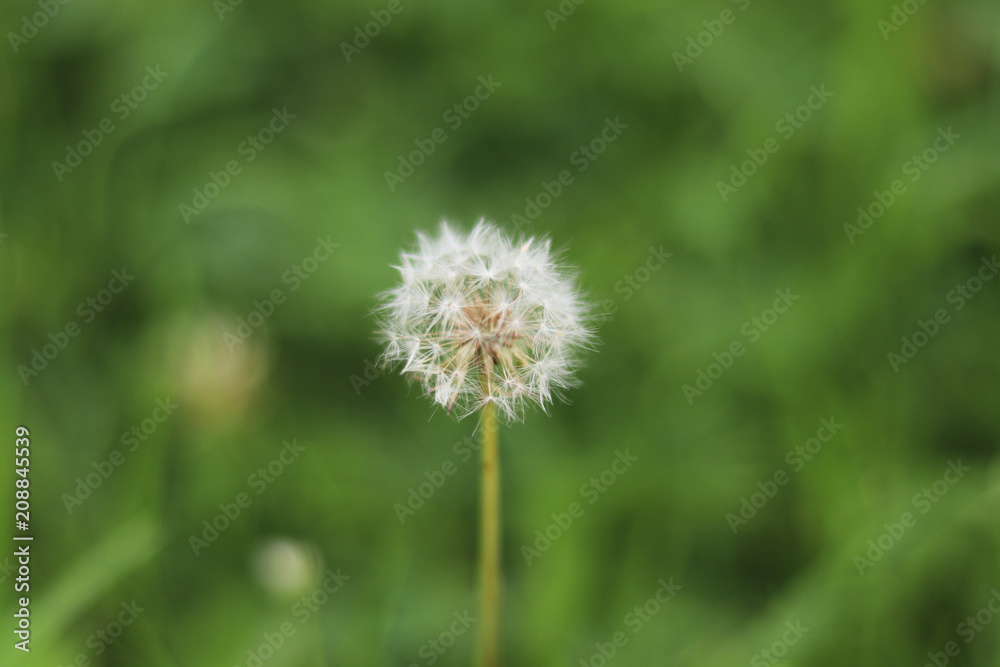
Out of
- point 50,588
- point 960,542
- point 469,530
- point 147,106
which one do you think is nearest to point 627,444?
point 469,530

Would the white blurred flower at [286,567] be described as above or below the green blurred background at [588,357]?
below

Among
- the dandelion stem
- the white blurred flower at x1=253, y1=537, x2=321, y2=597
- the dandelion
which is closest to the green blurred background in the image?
the white blurred flower at x1=253, y1=537, x2=321, y2=597

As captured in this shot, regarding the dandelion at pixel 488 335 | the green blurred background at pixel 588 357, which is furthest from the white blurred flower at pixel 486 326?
the green blurred background at pixel 588 357

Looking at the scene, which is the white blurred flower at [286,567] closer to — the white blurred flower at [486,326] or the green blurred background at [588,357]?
the green blurred background at [588,357]

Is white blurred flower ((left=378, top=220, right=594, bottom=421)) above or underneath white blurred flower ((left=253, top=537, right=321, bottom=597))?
above

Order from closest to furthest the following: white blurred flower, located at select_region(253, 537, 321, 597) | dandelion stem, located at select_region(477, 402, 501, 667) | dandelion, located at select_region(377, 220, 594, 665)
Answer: dandelion stem, located at select_region(477, 402, 501, 667) < dandelion, located at select_region(377, 220, 594, 665) < white blurred flower, located at select_region(253, 537, 321, 597)

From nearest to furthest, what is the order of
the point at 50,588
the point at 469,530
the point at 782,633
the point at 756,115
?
the point at 782,633, the point at 50,588, the point at 469,530, the point at 756,115

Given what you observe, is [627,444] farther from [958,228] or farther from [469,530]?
[958,228]

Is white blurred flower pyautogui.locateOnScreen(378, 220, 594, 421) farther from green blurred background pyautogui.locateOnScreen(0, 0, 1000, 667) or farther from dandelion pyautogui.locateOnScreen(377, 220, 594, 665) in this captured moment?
green blurred background pyautogui.locateOnScreen(0, 0, 1000, 667)
